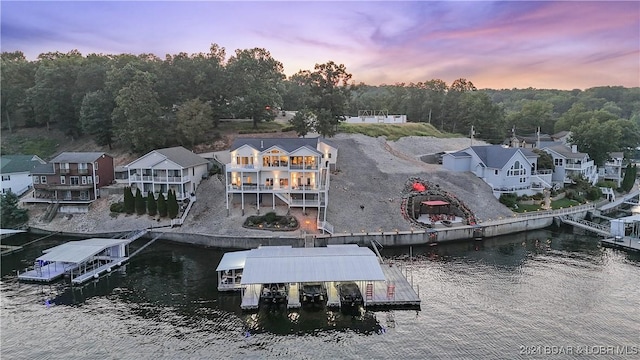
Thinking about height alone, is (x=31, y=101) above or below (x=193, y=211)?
above

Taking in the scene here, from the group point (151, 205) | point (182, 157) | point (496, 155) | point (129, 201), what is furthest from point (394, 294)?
point (496, 155)

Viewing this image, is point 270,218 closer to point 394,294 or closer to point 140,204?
point 140,204

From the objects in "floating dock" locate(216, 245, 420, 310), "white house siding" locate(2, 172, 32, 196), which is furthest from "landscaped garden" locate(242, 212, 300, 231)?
"white house siding" locate(2, 172, 32, 196)

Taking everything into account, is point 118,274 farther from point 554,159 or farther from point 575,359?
point 554,159

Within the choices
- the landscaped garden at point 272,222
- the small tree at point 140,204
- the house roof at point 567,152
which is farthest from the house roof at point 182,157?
the house roof at point 567,152

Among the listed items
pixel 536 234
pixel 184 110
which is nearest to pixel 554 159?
pixel 536 234

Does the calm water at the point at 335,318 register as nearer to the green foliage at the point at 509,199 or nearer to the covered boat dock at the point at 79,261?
the covered boat dock at the point at 79,261
